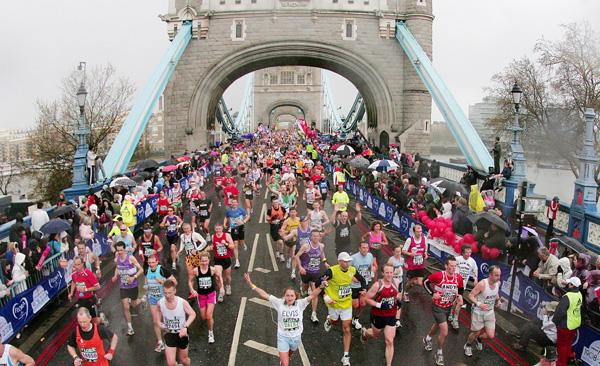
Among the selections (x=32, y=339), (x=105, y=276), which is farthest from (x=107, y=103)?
(x=32, y=339)

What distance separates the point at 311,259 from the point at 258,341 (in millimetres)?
1814

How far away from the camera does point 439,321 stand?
23.8 ft

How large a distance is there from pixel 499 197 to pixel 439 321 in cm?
1218

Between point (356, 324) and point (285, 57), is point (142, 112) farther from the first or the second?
point (356, 324)

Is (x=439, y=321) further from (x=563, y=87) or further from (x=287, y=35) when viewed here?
(x=287, y=35)

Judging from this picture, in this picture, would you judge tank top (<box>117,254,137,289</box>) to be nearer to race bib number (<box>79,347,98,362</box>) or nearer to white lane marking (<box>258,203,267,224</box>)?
race bib number (<box>79,347,98,362</box>)

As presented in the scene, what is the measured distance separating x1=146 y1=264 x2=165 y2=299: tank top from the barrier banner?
2374mm

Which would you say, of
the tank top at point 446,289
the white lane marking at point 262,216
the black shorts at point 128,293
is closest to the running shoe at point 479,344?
the tank top at point 446,289

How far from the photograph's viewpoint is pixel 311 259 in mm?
8953

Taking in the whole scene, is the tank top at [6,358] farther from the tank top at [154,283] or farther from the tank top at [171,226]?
the tank top at [171,226]

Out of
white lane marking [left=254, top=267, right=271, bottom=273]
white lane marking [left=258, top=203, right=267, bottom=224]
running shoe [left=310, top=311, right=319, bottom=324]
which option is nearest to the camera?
running shoe [left=310, top=311, right=319, bottom=324]

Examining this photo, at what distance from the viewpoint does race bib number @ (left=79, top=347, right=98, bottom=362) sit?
5816mm

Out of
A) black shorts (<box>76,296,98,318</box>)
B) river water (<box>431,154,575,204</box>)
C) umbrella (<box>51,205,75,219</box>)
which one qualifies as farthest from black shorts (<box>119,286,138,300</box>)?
river water (<box>431,154,575,204</box>)

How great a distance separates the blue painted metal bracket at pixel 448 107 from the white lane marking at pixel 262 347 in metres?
17.5
